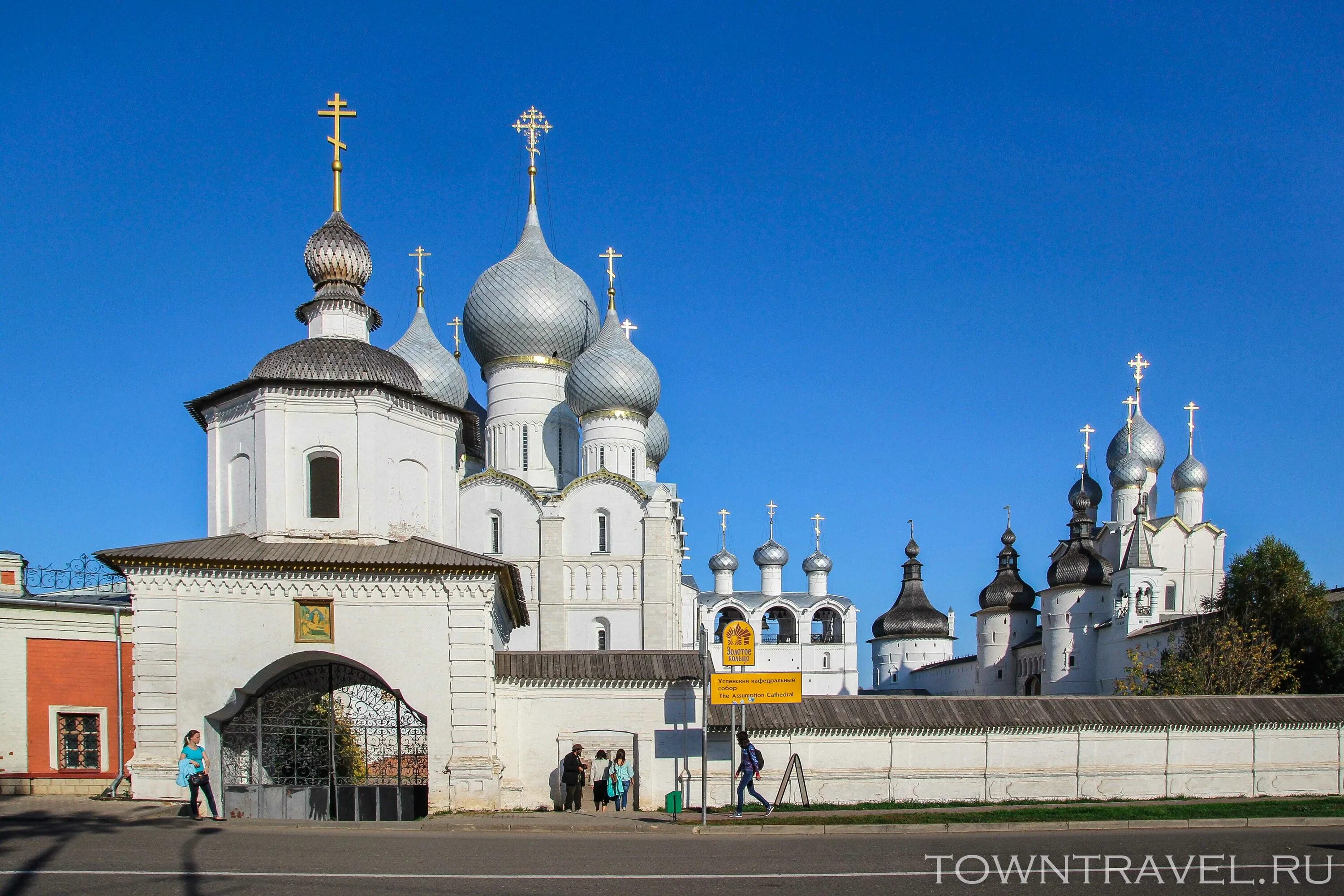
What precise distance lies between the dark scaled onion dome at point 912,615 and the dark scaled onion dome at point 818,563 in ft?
22.9

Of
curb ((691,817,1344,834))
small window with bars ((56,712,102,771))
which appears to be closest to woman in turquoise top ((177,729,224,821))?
curb ((691,817,1344,834))

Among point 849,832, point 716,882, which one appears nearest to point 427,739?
point 849,832

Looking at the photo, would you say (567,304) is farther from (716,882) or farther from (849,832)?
(716,882)

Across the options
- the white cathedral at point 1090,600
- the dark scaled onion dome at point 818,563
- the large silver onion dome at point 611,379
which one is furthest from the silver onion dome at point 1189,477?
the large silver onion dome at point 611,379

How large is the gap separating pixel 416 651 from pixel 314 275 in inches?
269

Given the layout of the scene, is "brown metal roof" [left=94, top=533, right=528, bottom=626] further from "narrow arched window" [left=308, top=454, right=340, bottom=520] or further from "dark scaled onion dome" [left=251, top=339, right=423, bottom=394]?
"dark scaled onion dome" [left=251, top=339, right=423, bottom=394]

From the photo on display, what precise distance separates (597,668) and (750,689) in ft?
9.36

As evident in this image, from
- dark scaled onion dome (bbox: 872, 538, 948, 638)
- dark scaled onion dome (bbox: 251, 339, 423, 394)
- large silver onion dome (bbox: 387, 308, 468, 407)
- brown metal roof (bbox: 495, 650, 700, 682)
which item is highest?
large silver onion dome (bbox: 387, 308, 468, 407)

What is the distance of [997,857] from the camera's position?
11938 millimetres

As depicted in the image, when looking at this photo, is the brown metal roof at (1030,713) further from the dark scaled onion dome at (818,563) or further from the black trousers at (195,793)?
the dark scaled onion dome at (818,563)

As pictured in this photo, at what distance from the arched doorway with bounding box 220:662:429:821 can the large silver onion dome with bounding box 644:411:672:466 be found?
22.9 m

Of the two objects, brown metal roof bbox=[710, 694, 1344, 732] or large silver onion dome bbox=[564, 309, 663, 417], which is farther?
large silver onion dome bbox=[564, 309, 663, 417]

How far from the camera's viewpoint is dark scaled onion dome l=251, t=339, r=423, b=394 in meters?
19.0

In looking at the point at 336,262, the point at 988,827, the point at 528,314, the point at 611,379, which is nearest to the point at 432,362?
the point at 528,314
